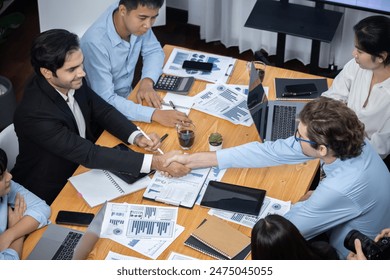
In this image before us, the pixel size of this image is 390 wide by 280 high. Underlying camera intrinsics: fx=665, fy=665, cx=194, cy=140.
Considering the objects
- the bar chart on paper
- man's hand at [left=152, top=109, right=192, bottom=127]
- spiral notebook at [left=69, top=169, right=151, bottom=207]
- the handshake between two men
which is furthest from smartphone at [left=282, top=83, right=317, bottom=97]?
the bar chart on paper

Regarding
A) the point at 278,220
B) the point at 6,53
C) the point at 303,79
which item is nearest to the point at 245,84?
the point at 303,79

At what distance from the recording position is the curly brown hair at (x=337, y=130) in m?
2.54

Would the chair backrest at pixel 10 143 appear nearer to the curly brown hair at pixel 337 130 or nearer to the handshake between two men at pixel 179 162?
the handshake between two men at pixel 179 162

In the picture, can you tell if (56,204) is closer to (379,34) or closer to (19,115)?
(19,115)

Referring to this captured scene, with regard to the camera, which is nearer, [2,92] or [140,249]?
[140,249]

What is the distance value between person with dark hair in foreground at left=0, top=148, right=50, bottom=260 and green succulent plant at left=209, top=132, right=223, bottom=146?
0.82m

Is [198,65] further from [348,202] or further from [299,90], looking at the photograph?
[348,202]

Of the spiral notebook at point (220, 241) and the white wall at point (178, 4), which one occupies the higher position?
the spiral notebook at point (220, 241)

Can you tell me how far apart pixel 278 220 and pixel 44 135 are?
1.23 m

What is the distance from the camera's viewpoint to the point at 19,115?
2.98 m

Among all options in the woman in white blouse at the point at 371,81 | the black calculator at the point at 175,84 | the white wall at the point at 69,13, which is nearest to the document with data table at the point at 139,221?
the black calculator at the point at 175,84

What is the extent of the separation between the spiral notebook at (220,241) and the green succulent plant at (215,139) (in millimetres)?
500

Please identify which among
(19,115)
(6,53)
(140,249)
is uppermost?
(19,115)
